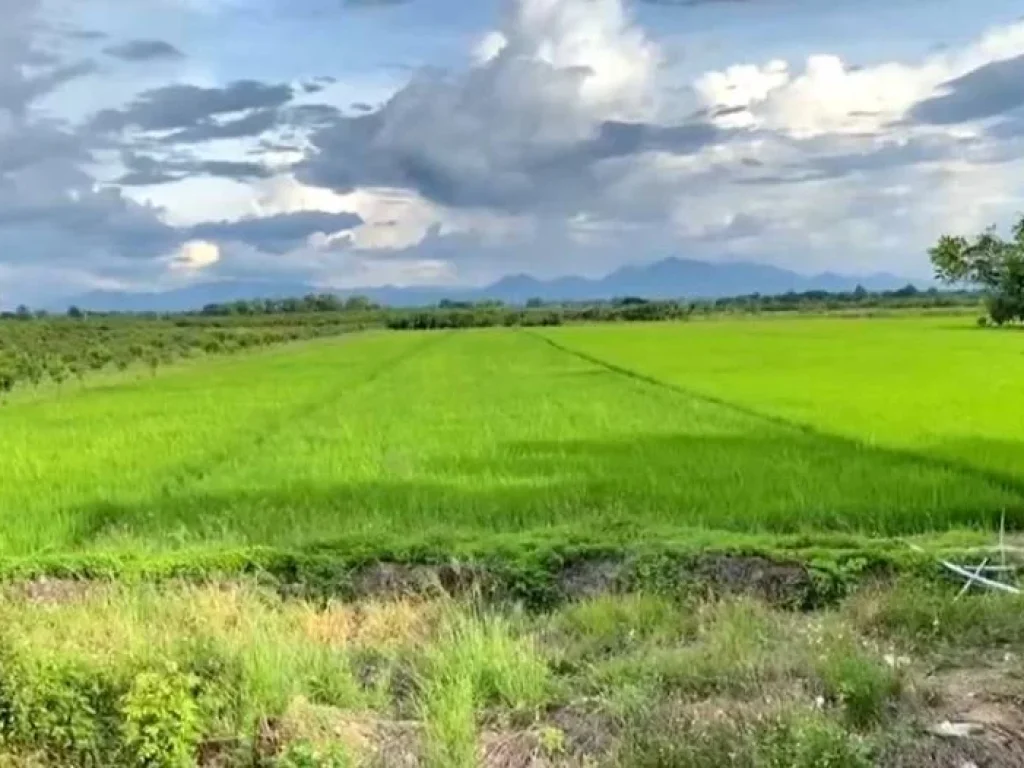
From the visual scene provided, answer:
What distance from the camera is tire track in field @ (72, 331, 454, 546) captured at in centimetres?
980

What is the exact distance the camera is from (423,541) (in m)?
8.23

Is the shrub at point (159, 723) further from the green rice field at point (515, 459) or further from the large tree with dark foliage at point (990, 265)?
the large tree with dark foliage at point (990, 265)

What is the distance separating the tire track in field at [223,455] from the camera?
386 inches

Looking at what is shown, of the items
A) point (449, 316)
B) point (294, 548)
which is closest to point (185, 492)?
point (294, 548)

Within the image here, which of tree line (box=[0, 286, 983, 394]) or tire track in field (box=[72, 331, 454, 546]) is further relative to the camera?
tree line (box=[0, 286, 983, 394])

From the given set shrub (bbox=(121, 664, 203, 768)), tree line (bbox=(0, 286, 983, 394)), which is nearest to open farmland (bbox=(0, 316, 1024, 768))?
shrub (bbox=(121, 664, 203, 768))

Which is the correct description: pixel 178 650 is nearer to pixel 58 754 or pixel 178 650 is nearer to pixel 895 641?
pixel 58 754

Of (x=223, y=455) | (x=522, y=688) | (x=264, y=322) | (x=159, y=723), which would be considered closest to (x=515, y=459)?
(x=223, y=455)

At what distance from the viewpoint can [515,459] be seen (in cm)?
1248

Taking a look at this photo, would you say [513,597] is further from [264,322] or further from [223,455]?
[264,322]

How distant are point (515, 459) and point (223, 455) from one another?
339 cm

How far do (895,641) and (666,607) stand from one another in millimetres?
1229

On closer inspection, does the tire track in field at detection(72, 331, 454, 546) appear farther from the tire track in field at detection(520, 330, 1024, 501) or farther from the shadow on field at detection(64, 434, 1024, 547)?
the tire track in field at detection(520, 330, 1024, 501)

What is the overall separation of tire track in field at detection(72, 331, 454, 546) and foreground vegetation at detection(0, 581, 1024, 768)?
311cm
